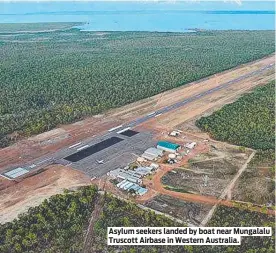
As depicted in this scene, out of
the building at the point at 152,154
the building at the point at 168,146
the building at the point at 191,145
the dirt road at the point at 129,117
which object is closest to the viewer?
the building at the point at 152,154

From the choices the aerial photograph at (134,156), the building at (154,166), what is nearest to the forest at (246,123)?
the aerial photograph at (134,156)

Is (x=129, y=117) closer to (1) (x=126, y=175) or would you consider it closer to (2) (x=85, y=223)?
(1) (x=126, y=175)

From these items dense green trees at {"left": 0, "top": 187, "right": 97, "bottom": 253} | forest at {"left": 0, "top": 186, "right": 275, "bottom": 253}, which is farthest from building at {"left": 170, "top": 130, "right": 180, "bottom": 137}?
dense green trees at {"left": 0, "top": 187, "right": 97, "bottom": 253}

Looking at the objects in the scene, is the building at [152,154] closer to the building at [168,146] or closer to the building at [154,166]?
the building at [168,146]

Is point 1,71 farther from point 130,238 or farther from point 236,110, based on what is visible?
point 130,238

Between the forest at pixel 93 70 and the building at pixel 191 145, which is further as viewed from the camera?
the forest at pixel 93 70
